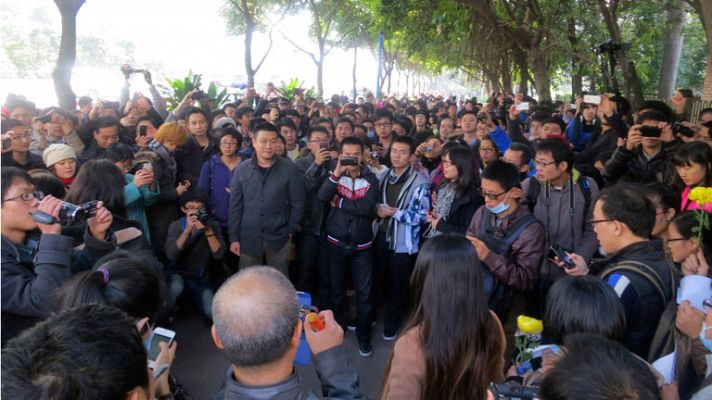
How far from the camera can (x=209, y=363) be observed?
396 centimetres

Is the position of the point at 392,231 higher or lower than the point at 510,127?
lower

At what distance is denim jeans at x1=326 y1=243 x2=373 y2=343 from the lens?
13.8ft

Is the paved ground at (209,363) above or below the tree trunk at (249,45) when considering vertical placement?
below

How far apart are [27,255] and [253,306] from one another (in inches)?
65.0

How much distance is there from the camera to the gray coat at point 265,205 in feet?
13.9

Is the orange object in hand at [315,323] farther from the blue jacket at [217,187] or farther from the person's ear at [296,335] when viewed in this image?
the blue jacket at [217,187]

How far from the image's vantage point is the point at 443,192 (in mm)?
4191

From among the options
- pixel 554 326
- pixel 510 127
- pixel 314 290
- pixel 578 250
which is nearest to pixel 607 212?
pixel 554 326

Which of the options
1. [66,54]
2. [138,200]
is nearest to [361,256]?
[138,200]

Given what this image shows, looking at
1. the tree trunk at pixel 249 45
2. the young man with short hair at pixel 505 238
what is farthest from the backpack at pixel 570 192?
the tree trunk at pixel 249 45

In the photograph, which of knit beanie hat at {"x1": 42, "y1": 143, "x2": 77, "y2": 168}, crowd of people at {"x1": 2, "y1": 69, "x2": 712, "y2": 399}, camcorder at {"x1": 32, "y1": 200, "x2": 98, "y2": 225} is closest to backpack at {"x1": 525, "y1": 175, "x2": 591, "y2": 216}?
crowd of people at {"x1": 2, "y1": 69, "x2": 712, "y2": 399}

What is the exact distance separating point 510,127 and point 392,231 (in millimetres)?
3816

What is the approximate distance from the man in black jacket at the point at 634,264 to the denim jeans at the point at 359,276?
1.83 meters

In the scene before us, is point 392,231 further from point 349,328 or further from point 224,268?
point 224,268
